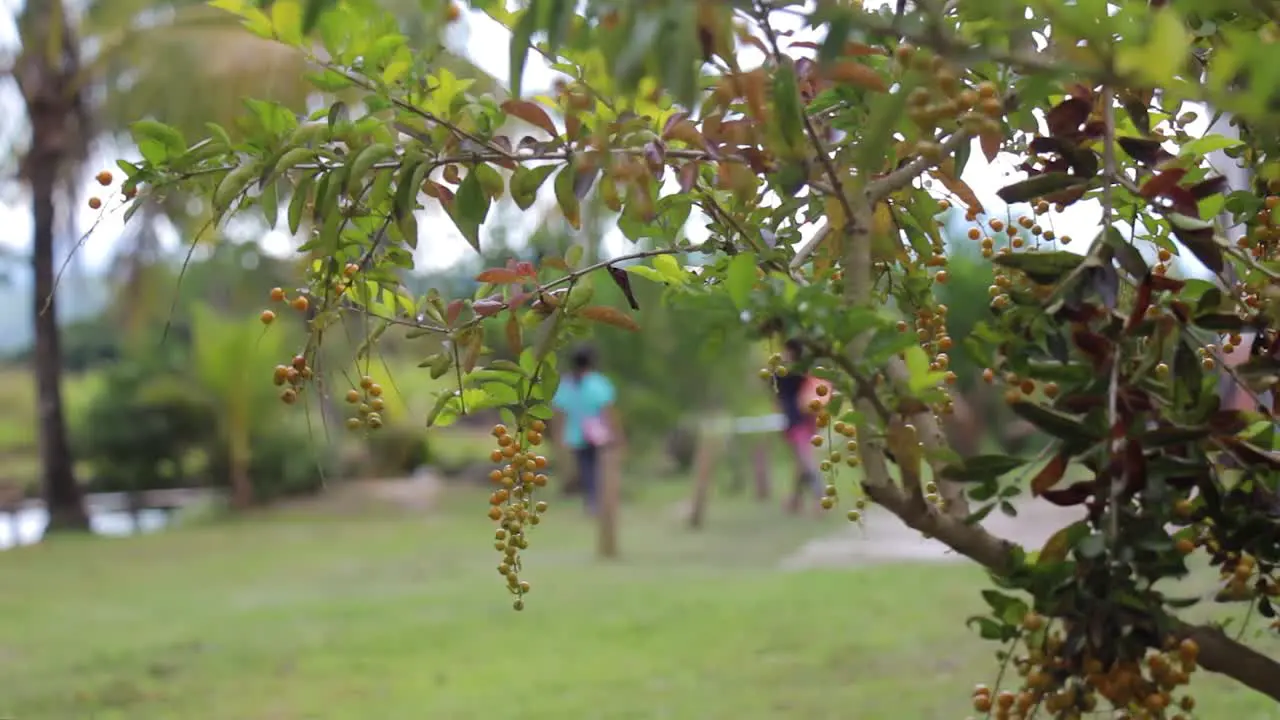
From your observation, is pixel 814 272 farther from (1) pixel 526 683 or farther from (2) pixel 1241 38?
(1) pixel 526 683

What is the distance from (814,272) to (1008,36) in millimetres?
647

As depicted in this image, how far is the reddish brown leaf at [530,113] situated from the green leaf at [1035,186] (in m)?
0.62

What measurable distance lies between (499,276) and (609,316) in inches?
6.8

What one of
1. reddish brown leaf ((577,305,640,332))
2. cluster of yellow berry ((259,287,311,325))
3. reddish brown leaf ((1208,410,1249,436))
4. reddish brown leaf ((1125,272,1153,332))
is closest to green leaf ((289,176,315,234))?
cluster of yellow berry ((259,287,311,325))

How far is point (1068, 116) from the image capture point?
1.94 meters

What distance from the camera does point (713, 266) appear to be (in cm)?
219

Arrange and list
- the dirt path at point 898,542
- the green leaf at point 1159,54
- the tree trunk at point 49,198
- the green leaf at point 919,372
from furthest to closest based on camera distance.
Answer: the tree trunk at point 49,198, the dirt path at point 898,542, the green leaf at point 919,372, the green leaf at point 1159,54

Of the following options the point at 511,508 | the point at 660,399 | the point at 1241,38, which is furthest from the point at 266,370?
the point at 1241,38

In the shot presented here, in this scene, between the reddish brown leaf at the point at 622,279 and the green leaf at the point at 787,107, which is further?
the reddish brown leaf at the point at 622,279

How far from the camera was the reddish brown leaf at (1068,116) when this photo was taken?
6.33 ft

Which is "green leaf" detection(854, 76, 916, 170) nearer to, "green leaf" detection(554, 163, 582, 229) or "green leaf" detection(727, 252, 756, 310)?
"green leaf" detection(727, 252, 756, 310)

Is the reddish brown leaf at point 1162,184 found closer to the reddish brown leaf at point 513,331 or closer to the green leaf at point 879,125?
the green leaf at point 879,125

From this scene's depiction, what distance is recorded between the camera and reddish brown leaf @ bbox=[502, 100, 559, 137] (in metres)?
1.81

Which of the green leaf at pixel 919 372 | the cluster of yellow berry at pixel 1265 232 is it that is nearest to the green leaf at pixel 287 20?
the green leaf at pixel 919 372
